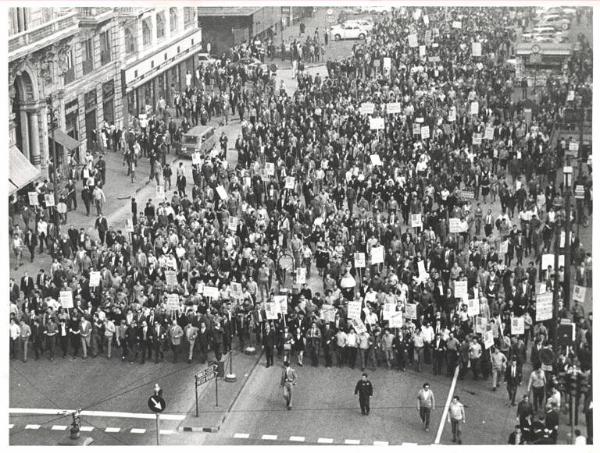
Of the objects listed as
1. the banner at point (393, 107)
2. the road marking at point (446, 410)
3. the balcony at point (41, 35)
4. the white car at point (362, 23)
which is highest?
the balcony at point (41, 35)

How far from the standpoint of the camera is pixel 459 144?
6322cm

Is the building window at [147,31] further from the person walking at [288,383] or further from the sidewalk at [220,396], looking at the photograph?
the person walking at [288,383]

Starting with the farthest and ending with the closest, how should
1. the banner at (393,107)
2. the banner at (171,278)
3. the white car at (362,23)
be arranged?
the white car at (362,23), the banner at (393,107), the banner at (171,278)

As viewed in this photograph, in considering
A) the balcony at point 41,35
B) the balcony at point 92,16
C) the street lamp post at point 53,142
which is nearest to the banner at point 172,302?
the street lamp post at point 53,142

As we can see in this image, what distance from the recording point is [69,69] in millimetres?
65375

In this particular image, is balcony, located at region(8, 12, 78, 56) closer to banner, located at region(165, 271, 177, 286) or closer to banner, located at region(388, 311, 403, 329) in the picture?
banner, located at region(165, 271, 177, 286)

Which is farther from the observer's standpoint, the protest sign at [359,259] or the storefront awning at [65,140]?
the storefront awning at [65,140]

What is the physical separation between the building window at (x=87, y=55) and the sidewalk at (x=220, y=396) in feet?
99.5

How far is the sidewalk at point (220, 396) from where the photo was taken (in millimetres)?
36406

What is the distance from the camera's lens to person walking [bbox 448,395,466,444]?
3478cm

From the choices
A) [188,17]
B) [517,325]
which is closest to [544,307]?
[517,325]

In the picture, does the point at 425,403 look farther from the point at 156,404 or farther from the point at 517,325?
the point at 156,404

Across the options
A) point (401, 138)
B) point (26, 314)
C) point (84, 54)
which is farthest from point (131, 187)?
point (26, 314)

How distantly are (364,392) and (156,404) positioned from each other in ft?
19.8
